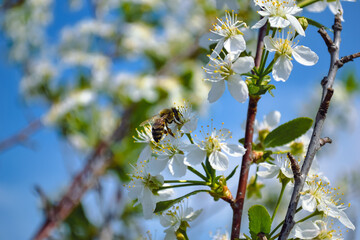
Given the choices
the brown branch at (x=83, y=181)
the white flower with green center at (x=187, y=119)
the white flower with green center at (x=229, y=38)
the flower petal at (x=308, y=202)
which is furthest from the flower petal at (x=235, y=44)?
the brown branch at (x=83, y=181)

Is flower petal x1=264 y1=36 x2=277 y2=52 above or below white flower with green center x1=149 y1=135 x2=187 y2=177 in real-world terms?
above

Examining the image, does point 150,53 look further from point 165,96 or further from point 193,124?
point 193,124

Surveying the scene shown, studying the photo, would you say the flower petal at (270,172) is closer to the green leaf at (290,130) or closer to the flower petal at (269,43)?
the green leaf at (290,130)

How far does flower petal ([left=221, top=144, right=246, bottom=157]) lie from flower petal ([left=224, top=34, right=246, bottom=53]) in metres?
0.13

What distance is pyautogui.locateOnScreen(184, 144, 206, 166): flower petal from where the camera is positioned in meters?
0.50

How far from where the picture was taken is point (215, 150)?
0.53 meters

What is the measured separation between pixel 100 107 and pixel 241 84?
2.39m

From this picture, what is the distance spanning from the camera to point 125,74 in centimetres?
279

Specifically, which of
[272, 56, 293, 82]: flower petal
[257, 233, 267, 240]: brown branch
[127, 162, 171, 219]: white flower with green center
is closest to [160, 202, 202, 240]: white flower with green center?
[127, 162, 171, 219]: white flower with green center

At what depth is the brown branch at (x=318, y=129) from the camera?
1.43 feet

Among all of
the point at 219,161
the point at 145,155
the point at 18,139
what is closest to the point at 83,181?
the point at 18,139

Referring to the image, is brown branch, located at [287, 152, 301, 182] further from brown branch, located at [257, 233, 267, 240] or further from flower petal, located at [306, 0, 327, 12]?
flower petal, located at [306, 0, 327, 12]

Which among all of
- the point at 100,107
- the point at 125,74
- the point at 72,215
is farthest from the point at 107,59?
the point at 72,215

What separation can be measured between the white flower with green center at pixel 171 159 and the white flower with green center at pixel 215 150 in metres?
0.02
